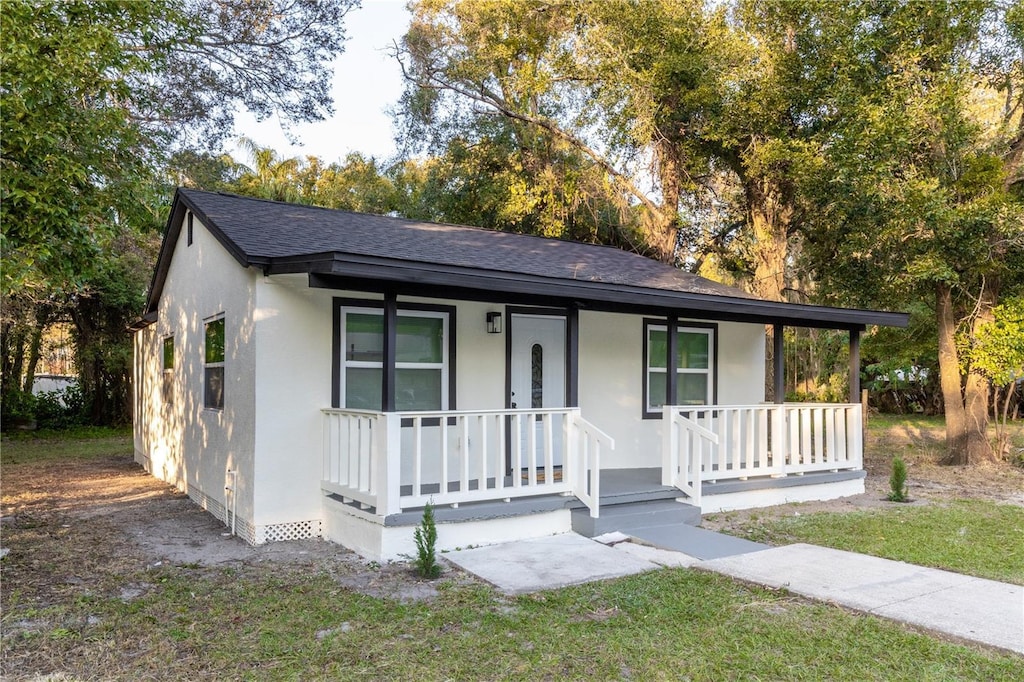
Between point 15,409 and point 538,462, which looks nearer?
point 538,462

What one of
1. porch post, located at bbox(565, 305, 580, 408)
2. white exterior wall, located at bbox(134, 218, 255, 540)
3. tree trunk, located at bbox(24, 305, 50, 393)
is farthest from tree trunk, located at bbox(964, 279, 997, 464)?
tree trunk, located at bbox(24, 305, 50, 393)

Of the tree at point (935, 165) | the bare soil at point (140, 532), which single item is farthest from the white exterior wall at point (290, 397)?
the tree at point (935, 165)

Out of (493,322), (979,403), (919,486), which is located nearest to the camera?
(493,322)

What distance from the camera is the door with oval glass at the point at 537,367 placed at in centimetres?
803

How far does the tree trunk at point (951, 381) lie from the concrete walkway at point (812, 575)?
7.30 meters

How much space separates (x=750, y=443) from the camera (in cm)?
798

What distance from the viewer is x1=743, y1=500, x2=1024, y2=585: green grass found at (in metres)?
5.51

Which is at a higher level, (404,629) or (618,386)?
(618,386)

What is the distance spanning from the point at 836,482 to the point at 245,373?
7058mm

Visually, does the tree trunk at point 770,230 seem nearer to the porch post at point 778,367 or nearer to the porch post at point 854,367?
the porch post at point 854,367

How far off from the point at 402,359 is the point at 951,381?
957cm

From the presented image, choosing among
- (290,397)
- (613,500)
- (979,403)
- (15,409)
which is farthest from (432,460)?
(15,409)

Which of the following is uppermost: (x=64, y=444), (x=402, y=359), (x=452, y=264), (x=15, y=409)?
(x=452, y=264)

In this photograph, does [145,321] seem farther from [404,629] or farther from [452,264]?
[404,629]
